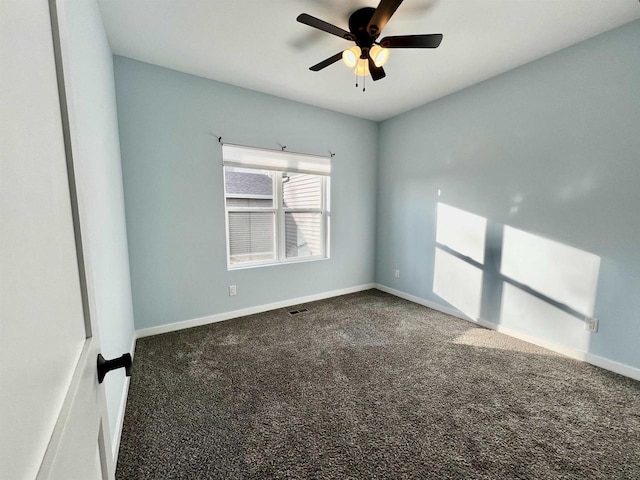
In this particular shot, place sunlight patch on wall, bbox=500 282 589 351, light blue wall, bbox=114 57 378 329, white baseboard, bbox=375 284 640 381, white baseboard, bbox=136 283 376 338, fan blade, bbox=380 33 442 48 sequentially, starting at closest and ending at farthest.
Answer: fan blade, bbox=380 33 442 48 < white baseboard, bbox=375 284 640 381 < sunlight patch on wall, bbox=500 282 589 351 < light blue wall, bbox=114 57 378 329 < white baseboard, bbox=136 283 376 338

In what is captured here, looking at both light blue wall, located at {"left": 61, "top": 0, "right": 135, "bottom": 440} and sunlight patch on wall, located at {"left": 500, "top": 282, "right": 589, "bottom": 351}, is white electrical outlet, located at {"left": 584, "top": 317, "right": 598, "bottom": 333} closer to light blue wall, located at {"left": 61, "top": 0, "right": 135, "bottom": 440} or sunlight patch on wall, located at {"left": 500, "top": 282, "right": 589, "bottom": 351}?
sunlight patch on wall, located at {"left": 500, "top": 282, "right": 589, "bottom": 351}

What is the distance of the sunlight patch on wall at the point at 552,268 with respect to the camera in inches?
90.0

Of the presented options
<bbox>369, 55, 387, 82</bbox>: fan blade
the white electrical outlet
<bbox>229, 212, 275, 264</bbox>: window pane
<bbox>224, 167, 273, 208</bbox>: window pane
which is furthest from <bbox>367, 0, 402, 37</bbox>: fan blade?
the white electrical outlet

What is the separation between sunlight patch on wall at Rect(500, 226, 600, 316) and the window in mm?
2200

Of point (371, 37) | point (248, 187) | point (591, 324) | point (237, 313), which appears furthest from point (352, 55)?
point (591, 324)

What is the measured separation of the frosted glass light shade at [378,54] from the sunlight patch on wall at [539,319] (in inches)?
96.9

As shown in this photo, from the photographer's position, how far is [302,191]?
3.73m

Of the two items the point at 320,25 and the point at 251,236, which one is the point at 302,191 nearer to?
the point at 251,236

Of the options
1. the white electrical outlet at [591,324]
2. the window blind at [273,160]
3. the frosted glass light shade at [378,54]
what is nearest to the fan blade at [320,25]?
the frosted glass light shade at [378,54]

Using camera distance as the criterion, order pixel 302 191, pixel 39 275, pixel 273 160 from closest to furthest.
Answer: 1. pixel 39 275
2. pixel 273 160
3. pixel 302 191

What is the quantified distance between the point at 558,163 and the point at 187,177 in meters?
3.52

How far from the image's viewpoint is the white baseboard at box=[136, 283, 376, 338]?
274 cm

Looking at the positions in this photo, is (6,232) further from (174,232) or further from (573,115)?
(573,115)

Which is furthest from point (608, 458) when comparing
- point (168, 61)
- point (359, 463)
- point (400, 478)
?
point (168, 61)
